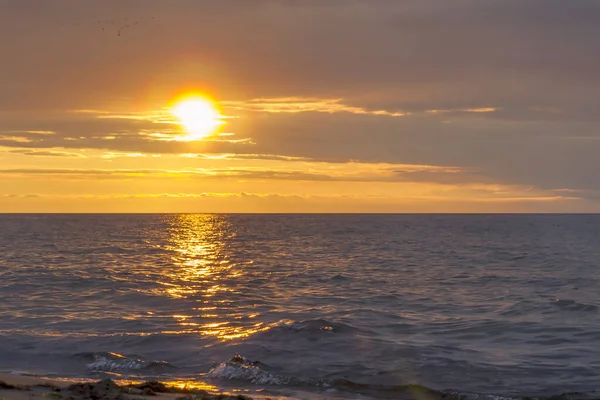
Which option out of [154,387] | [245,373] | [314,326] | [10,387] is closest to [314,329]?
[314,326]

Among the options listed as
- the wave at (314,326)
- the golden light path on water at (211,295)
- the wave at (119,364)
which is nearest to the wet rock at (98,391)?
the wave at (119,364)

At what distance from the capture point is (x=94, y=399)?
15391 millimetres

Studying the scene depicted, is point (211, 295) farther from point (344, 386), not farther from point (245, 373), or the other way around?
point (344, 386)

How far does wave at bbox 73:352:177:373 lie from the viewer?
→ 851 inches

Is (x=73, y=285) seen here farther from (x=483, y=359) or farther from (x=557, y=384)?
(x=557, y=384)

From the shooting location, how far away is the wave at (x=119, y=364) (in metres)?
Result: 21.6

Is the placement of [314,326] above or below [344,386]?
above

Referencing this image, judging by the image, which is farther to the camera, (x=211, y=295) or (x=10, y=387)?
(x=211, y=295)

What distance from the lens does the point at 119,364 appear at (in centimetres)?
2195

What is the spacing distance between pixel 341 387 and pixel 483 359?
556 centimetres

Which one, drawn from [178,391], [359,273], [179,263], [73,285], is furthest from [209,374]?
[179,263]

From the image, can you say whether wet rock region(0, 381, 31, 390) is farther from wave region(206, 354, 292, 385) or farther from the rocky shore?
wave region(206, 354, 292, 385)

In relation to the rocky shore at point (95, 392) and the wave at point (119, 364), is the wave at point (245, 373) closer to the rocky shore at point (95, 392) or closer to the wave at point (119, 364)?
the wave at point (119, 364)

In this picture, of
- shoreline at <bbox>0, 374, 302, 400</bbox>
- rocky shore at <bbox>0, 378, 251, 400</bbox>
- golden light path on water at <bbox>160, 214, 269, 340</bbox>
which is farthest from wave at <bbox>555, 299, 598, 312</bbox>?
rocky shore at <bbox>0, 378, 251, 400</bbox>
